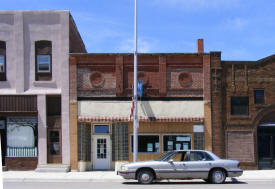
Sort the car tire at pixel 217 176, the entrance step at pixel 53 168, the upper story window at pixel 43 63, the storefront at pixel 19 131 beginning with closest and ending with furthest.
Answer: the car tire at pixel 217 176, the entrance step at pixel 53 168, the storefront at pixel 19 131, the upper story window at pixel 43 63

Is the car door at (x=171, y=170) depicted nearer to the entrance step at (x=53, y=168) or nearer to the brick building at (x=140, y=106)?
the brick building at (x=140, y=106)

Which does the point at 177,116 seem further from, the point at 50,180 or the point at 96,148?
the point at 50,180

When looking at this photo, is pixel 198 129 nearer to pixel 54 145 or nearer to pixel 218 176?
pixel 218 176

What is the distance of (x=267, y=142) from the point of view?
2023 cm

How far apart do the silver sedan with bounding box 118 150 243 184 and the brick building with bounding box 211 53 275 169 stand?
6.00 m

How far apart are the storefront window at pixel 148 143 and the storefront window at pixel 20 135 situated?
587 centimetres

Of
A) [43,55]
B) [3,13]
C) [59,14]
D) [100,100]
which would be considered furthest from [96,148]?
[3,13]

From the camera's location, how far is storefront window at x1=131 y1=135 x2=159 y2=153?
20.2 m

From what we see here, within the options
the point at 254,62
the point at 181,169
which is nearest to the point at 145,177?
the point at 181,169

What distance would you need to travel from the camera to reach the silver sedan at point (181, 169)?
13.8 meters

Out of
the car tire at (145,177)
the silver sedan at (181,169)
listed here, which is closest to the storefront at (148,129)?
the silver sedan at (181,169)

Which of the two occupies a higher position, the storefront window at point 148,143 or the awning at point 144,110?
the awning at point 144,110

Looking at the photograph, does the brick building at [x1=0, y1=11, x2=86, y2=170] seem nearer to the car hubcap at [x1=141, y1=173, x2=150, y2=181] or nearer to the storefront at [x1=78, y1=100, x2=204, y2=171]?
the storefront at [x1=78, y1=100, x2=204, y2=171]

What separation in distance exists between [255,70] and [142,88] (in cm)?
639
